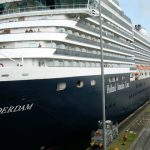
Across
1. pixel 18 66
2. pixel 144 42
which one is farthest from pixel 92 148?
pixel 144 42

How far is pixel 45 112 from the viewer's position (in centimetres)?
2183

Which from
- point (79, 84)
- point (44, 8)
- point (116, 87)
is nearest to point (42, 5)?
point (44, 8)

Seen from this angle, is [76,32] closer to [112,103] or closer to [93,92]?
[93,92]

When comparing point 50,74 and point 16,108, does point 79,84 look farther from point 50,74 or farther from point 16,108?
point 16,108

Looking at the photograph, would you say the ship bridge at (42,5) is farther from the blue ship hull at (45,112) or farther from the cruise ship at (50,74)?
the blue ship hull at (45,112)

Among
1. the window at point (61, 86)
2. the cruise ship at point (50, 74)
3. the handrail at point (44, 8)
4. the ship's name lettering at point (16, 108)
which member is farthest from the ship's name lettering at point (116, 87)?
the ship's name lettering at point (16, 108)

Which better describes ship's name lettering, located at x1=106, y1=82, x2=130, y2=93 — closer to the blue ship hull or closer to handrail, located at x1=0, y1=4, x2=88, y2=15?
the blue ship hull

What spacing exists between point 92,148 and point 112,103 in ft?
20.6

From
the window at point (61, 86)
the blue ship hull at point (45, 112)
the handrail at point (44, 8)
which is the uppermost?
the handrail at point (44, 8)

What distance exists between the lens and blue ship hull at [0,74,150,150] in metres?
20.0

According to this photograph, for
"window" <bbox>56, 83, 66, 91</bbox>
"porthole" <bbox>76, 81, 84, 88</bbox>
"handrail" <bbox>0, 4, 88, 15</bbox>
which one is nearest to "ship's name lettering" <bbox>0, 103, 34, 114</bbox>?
"window" <bbox>56, 83, 66, 91</bbox>

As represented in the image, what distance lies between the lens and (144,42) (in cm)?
6322

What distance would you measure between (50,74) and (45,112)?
236 cm

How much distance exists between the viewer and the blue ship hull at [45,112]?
65.7 ft
